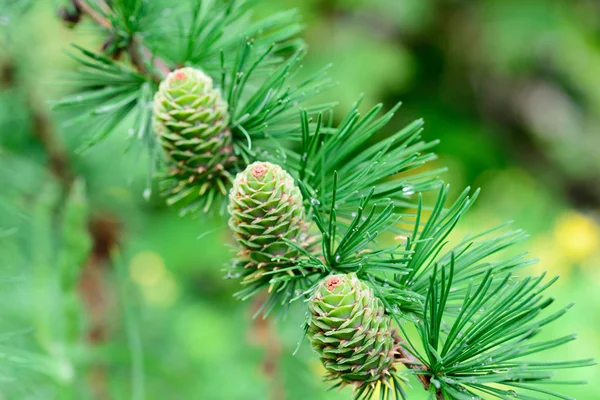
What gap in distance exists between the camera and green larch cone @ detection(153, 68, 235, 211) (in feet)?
1.19

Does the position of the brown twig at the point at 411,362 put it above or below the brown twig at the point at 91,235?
above

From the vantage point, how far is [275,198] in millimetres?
323

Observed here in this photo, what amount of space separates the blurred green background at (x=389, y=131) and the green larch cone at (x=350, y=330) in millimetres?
180

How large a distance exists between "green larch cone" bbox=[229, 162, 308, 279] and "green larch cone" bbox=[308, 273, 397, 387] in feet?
0.10

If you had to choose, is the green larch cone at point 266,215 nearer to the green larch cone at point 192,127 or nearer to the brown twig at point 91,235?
the green larch cone at point 192,127

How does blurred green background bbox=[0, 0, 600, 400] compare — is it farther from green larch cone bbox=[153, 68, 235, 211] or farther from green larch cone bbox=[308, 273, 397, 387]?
green larch cone bbox=[308, 273, 397, 387]

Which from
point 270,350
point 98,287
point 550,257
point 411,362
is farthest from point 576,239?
point 411,362

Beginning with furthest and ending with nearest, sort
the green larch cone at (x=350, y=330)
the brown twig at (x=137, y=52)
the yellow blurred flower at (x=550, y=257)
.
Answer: the yellow blurred flower at (x=550, y=257)
the brown twig at (x=137, y=52)
the green larch cone at (x=350, y=330)

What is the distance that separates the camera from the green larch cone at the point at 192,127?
363 mm

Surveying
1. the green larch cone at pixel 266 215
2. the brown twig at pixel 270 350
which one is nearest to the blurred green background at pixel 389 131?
the brown twig at pixel 270 350

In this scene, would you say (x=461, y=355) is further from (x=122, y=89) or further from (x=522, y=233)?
(x=122, y=89)

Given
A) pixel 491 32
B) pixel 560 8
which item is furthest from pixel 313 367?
pixel 560 8

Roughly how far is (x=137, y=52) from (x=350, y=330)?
26 cm

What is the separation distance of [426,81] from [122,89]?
6.15ft
